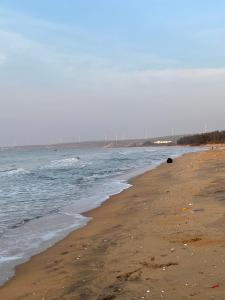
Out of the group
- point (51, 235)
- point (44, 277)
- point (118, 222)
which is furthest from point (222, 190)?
point (44, 277)

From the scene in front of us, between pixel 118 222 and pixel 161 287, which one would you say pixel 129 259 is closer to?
pixel 161 287

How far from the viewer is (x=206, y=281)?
537cm

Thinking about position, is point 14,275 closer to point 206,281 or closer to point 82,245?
point 82,245

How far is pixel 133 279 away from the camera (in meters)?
5.83

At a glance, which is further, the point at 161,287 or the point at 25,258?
the point at 25,258

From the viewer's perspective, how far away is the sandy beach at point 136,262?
5.41 m

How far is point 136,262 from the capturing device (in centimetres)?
665

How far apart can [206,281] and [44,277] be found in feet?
8.41

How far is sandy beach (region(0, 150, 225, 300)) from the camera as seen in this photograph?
541 cm

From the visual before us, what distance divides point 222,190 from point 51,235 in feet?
21.5

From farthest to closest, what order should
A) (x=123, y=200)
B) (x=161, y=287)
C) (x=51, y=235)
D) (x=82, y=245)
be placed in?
(x=123, y=200) < (x=51, y=235) < (x=82, y=245) < (x=161, y=287)

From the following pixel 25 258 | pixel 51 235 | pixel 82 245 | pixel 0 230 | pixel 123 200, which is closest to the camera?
pixel 25 258

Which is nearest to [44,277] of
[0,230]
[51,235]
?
[51,235]

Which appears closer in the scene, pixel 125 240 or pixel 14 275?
pixel 14 275
